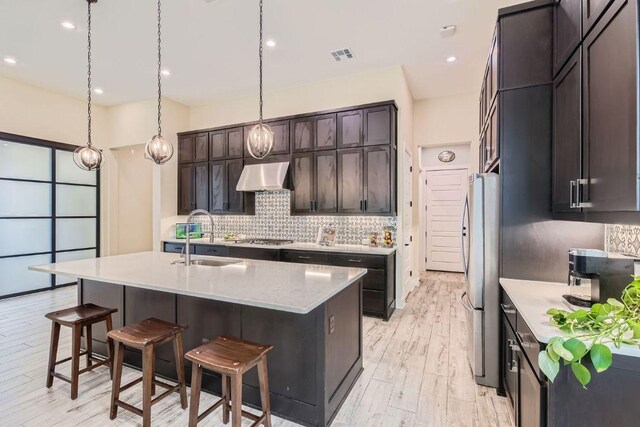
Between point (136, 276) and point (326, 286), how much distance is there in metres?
1.48

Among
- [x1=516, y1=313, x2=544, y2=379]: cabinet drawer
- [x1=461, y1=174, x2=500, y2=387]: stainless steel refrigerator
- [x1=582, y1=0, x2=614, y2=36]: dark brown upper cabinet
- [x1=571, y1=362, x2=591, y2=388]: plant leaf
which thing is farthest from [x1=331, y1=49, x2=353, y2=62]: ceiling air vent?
[x1=571, y1=362, x2=591, y2=388]: plant leaf

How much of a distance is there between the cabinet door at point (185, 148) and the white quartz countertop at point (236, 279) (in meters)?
3.17

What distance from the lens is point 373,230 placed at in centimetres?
466

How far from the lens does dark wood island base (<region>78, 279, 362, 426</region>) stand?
201 cm

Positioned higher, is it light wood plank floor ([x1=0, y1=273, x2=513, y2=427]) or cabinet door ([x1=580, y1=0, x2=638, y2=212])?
cabinet door ([x1=580, y1=0, x2=638, y2=212])

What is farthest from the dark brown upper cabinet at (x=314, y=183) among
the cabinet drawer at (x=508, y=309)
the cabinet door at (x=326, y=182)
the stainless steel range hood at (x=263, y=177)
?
the cabinet drawer at (x=508, y=309)

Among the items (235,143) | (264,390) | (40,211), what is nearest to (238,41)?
(235,143)

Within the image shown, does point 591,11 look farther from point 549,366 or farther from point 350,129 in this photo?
point 350,129

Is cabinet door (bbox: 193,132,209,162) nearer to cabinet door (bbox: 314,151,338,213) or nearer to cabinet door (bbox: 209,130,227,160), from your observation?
cabinet door (bbox: 209,130,227,160)

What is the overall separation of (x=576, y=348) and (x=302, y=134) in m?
4.23

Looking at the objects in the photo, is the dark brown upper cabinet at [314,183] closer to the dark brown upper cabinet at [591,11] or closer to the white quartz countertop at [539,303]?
the white quartz countertop at [539,303]

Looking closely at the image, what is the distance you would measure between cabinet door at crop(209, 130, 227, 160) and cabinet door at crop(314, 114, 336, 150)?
1.85 meters

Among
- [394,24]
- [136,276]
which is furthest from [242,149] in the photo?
[136,276]

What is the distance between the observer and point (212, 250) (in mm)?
5094
